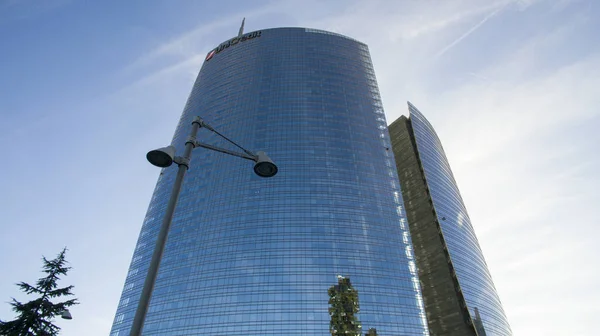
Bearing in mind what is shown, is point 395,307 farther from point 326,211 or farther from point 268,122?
point 268,122

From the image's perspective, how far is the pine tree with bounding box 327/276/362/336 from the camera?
250 ft

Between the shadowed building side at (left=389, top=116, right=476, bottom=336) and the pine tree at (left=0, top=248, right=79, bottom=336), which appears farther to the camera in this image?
the shadowed building side at (left=389, top=116, right=476, bottom=336)

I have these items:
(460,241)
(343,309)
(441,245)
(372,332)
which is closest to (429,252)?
(441,245)

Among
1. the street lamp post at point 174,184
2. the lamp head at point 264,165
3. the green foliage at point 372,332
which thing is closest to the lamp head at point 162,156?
the street lamp post at point 174,184

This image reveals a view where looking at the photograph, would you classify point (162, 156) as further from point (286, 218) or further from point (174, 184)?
point (286, 218)

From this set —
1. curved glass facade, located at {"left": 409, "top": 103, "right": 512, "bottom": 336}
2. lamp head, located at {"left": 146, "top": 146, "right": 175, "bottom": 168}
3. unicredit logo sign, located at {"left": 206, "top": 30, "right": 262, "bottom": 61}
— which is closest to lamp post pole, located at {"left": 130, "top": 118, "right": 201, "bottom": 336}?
lamp head, located at {"left": 146, "top": 146, "right": 175, "bottom": 168}

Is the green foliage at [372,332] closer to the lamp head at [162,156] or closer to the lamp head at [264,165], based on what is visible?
the lamp head at [264,165]

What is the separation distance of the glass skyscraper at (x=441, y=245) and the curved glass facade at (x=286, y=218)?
2357cm

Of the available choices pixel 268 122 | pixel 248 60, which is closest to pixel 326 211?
pixel 268 122

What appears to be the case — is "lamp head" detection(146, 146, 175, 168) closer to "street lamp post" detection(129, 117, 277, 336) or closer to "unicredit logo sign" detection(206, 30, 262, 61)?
"street lamp post" detection(129, 117, 277, 336)

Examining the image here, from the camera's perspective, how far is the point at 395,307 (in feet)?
266

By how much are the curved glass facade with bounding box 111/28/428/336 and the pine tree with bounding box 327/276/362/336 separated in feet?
4.74

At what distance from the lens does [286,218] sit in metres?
91.8

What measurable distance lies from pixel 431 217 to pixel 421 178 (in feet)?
53.9
